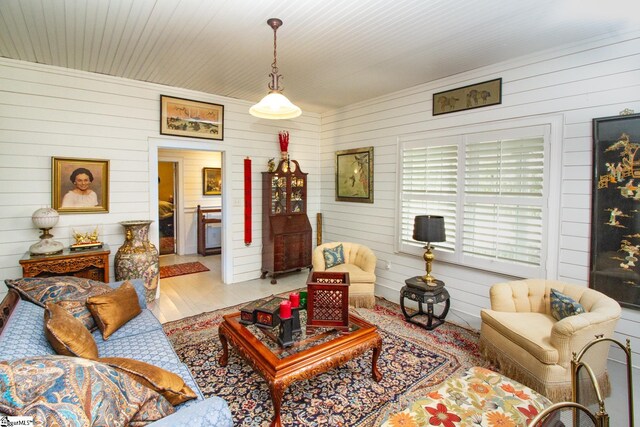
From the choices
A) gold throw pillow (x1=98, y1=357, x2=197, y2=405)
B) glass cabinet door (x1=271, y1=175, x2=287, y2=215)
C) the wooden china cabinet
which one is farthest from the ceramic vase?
gold throw pillow (x1=98, y1=357, x2=197, y2=405)

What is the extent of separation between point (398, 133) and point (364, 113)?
2.67 feet

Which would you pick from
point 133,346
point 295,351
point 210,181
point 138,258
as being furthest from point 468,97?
point 210,181

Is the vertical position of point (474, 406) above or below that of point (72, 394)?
below

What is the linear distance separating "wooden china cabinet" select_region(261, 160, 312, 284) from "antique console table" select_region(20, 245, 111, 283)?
2.30 metres

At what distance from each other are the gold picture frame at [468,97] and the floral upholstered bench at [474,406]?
294cm

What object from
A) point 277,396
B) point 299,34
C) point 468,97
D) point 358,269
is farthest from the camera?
point 358,269

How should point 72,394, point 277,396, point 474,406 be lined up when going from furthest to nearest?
1. point 277,396
2. point 474,406
3. point 72,394

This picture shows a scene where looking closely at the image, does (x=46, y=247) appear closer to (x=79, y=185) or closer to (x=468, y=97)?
(x=79, y=185)

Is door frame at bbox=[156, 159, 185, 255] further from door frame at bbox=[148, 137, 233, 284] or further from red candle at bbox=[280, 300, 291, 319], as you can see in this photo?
red candle at bbox=[280, 300, 291, 319]

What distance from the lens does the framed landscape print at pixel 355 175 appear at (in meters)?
5.03

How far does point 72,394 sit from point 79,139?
3813mm

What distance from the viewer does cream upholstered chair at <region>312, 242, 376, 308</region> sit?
4082 millimetres

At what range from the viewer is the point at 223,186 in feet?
16.7

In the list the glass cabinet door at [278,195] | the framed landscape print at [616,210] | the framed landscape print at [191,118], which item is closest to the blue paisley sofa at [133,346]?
the framed landscape print at [191,118]
